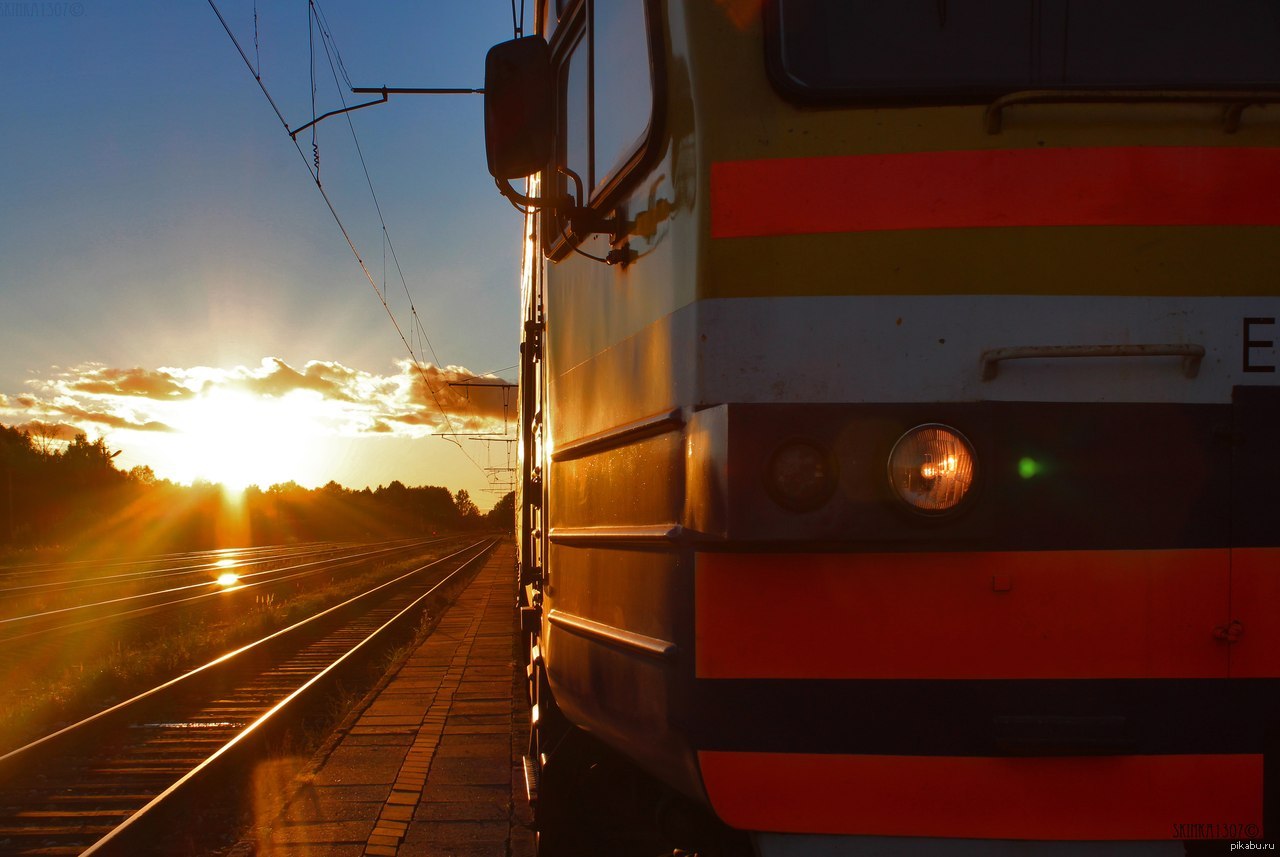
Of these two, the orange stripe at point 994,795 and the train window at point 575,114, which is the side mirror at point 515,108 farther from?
the orange stripe at point 994,795

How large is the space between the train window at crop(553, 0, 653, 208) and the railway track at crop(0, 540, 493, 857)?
4.20 metres

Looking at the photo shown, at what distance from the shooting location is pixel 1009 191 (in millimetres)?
1899

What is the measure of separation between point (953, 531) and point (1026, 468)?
7.3 inches

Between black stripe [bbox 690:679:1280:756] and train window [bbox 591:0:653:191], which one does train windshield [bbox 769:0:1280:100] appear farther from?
black stripe [bbox 690:679:1280:756]

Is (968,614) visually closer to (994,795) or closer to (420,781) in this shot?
(994,795)

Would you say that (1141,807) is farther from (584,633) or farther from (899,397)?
(584,633)

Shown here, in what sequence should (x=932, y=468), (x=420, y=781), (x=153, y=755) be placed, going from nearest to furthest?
(x=932, y=468) < (x=420, y=781) < (x=153, y=755)

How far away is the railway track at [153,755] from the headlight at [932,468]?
4.67m

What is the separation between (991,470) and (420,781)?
501 centimetres

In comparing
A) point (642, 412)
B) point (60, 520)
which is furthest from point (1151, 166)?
point (60, 520)

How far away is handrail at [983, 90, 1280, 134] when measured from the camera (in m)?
1.87

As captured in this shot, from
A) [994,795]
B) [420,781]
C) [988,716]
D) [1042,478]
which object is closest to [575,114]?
[1042,478]

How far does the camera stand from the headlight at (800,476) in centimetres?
179

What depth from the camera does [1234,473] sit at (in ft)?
5.89
